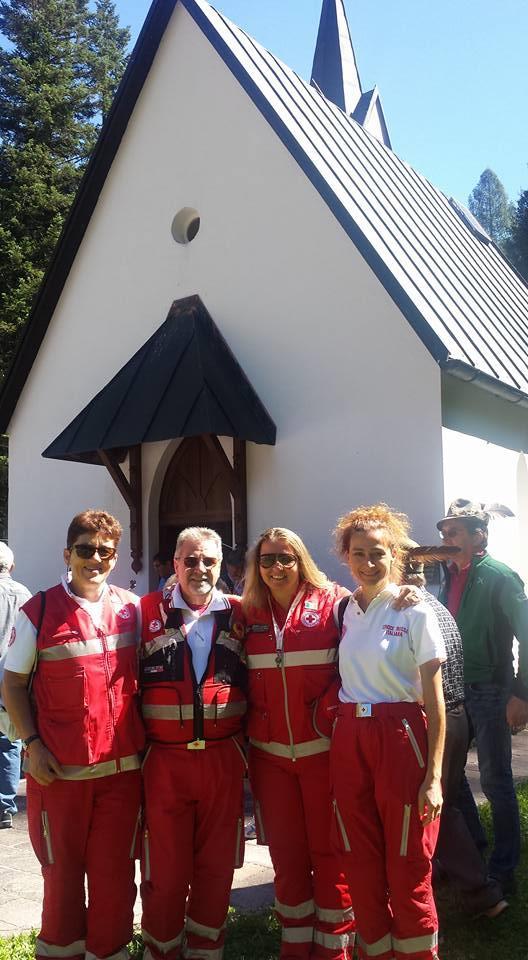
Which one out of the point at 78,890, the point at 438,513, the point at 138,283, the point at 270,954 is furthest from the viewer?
the point at 138,283

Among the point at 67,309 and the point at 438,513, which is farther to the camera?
the point at 67,309

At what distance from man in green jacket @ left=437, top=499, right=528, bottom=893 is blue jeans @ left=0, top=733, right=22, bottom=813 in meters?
3.27

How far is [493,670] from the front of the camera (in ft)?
15.6

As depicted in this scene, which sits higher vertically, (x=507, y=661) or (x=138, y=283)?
(x=138, y=283)

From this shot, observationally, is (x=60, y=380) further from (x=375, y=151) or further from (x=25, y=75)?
(x=25, y=75)

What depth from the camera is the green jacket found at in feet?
15.6

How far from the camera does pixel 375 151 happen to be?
1202cm

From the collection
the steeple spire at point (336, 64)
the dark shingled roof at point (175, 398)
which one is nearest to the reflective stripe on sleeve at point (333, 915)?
the dark shingled roof at point (175, 398)

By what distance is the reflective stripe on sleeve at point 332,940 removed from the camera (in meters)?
3.76

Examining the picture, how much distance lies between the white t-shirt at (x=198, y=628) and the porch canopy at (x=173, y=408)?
474 cm

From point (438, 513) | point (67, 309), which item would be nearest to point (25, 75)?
point (67, 309)

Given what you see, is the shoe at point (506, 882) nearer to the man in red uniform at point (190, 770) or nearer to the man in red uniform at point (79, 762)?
the man in red uniform at point (190, 770)

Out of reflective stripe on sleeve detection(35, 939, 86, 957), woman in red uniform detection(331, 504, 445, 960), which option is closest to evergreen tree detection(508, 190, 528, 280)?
woman in red uniform detection(331, 504, 445, 960)

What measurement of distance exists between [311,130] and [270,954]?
848cm
